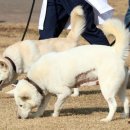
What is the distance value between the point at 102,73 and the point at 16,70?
173 centimetres

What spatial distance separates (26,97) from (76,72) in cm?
57

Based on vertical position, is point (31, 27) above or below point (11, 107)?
below

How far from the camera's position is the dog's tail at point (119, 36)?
18.4 ft

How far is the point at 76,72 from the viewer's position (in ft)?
18.5

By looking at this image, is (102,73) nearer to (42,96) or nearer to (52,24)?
(42,96)

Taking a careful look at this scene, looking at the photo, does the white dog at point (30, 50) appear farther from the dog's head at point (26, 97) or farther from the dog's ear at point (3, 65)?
the dog's head at point (26, 97)

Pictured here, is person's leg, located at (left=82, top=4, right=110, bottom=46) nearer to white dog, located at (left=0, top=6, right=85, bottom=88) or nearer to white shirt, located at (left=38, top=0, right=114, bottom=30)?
white shirt, located at (left=38, top=0, right=114, bottom=30)

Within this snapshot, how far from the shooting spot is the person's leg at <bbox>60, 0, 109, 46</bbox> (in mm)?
7395

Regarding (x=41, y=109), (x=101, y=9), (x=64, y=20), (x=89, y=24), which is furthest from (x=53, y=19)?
(x=41, y=109)

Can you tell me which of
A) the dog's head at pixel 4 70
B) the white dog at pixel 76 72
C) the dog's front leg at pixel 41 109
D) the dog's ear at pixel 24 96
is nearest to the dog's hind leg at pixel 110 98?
the white dog at pixel 76 72

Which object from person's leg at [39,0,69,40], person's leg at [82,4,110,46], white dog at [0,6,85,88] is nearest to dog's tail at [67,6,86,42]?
white dog at [0,6,85,88]

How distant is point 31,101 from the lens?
5652 millimetres

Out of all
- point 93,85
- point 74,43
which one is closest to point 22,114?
point 74,43

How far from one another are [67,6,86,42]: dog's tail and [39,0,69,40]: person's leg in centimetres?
55
